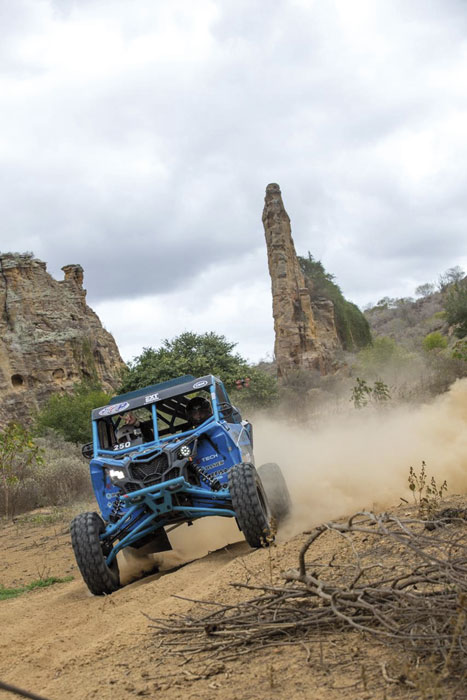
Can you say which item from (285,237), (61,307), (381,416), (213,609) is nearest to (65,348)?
(61,307)

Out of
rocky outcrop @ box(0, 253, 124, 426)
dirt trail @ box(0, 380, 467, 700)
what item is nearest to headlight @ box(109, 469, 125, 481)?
dirt trail @ box(0, 380, 467, 700)

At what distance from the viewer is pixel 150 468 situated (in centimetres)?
796

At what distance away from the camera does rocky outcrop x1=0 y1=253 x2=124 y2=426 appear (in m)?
45.2

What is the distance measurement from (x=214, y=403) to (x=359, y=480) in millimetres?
3442

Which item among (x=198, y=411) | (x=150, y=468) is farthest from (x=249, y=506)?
(x=198, y=411)

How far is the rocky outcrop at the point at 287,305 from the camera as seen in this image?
48594mm

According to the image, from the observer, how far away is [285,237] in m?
50.5

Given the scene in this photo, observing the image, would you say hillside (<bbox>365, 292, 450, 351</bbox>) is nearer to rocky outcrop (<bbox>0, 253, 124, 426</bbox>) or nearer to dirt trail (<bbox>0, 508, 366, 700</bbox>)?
rocky outcrop (<bbox>0, 253, 124, 426</bbox>)

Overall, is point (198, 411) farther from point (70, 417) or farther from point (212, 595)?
point (70, 417)

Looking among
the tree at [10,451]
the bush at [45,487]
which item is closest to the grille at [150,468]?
the tree at [10,451]

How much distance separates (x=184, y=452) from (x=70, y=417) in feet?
101

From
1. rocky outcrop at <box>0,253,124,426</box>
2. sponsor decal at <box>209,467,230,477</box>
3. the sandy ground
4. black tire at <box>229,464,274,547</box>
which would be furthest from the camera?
rocky outcrop at <box>0,253,124,426</box>

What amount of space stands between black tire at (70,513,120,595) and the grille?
72 centimetres

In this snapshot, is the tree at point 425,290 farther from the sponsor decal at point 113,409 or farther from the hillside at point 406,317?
the sponsor decal at point 113,409
